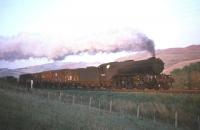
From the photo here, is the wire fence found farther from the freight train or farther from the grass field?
the freight train

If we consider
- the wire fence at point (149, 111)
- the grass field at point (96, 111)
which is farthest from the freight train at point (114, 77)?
the wire fence at point (149, 111)

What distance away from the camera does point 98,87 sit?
1109 inches

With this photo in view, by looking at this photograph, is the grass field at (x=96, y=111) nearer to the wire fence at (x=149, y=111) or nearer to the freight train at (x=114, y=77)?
the wire fence at (x=149, y=111)

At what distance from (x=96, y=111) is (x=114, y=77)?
440 inches

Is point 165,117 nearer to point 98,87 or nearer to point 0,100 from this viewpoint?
point 0,100

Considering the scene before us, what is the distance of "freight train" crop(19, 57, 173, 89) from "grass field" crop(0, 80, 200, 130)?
3234mm

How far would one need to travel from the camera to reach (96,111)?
14.9 meters

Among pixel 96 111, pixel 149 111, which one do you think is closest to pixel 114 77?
pixel 149 111

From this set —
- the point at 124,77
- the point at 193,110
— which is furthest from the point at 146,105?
the point at 124,77

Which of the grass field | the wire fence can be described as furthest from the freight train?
the wire fence

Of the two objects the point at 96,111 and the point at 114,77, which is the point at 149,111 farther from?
the point at 114,77

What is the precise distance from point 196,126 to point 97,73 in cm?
1329

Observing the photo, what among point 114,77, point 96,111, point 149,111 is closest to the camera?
point 96,111

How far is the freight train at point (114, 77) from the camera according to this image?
23.9 metres
